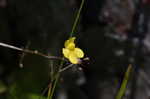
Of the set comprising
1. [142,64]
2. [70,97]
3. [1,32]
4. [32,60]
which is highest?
[1,32]

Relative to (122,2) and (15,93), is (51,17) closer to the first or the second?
(122,2)

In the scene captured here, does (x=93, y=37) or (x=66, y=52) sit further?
(x=93, y=37)

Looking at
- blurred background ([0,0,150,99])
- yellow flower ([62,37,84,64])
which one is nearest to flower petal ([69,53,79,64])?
yellow flower ([62,37,84,64])

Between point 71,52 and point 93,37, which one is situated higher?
point 71,52

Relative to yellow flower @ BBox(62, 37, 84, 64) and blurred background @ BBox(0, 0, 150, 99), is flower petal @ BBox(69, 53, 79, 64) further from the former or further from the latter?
blurred background @ BBox(0, 0, 150, 99)

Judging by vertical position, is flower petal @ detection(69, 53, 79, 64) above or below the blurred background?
above

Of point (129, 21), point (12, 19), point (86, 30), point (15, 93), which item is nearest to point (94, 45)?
point (86, 30)

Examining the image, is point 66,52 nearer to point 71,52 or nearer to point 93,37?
point 71,52

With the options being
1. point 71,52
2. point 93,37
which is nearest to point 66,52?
point 71,52
